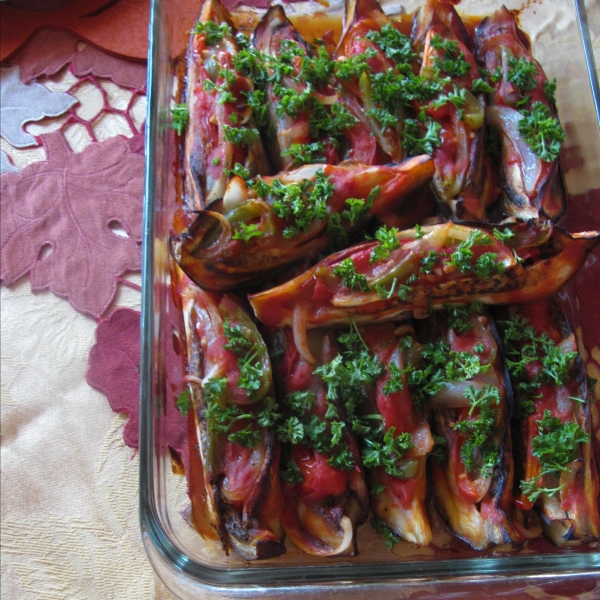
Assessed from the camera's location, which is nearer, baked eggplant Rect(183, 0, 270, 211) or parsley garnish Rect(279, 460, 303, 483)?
parsley garnish Rect(279, 460, 303, 483)

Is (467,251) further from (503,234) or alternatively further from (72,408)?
(72,408)

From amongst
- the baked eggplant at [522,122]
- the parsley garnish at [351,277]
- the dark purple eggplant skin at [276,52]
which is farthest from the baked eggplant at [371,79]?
the parsley garnish at [351,277]

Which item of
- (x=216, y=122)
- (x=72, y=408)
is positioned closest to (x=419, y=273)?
(x=216, y=122)

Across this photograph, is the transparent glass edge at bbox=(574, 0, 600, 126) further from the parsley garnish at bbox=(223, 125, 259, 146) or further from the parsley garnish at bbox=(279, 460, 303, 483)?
the parsley garnish at bbox=(279, 460, 303, 483)

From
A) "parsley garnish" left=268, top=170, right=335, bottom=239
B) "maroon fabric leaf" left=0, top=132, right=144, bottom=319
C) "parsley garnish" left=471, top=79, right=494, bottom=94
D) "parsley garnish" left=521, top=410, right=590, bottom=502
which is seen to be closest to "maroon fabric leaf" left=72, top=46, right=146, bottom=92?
"maroon fabric leaf" left=0, top=132, right=144, bottom=319

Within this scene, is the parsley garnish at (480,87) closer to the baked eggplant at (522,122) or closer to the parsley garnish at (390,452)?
the baked eggplant at (522,122)

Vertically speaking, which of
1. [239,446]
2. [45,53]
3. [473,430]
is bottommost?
[473,430]
